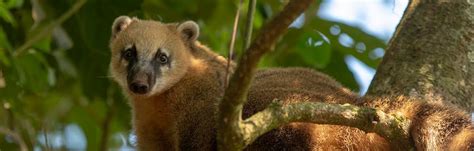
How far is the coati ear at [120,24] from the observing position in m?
6.62

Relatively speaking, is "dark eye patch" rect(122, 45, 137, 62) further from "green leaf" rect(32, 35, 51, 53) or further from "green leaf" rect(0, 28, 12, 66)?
"green leaf" rect(32, 35, 51, 53)

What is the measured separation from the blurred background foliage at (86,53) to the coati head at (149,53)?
0.88 feet

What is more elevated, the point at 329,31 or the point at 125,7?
the point at 125,7

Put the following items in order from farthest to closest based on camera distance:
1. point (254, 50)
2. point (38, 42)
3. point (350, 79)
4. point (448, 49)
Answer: point (38, 42) → point (350, 79) → point (448, 49) → point (254, 50)

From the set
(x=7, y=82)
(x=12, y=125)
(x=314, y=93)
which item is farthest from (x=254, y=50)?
(x=12, y=125)

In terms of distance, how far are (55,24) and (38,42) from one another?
60 cm

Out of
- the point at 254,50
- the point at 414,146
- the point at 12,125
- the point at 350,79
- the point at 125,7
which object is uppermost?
the point at 125,7

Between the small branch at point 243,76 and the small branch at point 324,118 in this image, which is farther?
the small branch at point 324,118

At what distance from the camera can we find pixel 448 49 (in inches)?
237

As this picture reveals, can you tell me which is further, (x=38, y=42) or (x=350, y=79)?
(x=38, y=42)

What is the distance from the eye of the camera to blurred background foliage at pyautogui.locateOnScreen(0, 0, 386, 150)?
22.1ft

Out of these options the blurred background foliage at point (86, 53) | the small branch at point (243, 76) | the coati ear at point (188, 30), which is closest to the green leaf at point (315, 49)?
the blurred background foliage at point (86, 53)

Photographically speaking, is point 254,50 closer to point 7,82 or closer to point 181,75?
point 181,75

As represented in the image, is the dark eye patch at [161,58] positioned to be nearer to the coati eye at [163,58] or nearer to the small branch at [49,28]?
the coati eye at [163,58]
